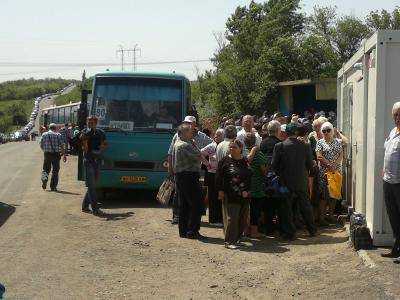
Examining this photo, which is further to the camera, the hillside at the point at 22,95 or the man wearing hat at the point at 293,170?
the hillside at the point at 22,95

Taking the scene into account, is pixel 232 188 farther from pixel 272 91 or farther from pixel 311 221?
pixel 272 91

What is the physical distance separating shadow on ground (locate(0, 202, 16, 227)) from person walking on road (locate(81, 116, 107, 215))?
167 centimetres

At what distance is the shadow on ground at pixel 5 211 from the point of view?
1248cm

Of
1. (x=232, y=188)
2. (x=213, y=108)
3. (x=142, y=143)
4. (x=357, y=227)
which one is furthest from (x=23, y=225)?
(x=213, y=108)

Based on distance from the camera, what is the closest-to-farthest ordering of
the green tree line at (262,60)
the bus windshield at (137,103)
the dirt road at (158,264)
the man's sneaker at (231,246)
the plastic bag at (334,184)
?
the dirt road at (158,264) → the man's sneaker at (231,246) → the plastic bag at (334,184) → the bus windshield at (137,103) → the green tree line at (262,60)

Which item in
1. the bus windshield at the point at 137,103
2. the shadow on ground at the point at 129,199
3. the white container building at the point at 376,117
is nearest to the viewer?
the white container building at the point at 376,117

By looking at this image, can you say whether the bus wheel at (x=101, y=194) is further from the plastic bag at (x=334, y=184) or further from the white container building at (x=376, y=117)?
the white container building at (x=376, y=117)

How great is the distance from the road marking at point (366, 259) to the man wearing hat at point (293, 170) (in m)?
1.85

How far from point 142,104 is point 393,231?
25.7ft

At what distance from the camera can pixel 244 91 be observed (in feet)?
129

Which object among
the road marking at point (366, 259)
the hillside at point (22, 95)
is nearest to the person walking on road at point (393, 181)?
the road marking at point (366, 259)

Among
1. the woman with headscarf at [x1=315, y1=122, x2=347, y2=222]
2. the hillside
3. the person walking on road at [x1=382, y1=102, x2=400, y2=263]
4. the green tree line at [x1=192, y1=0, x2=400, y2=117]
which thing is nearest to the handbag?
the woman with headscarf at [x1=315, y1=122, x2=347, y2=222]

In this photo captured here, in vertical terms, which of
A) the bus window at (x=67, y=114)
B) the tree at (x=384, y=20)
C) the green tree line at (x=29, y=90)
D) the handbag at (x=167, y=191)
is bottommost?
the handbag at (x=167, y=191)

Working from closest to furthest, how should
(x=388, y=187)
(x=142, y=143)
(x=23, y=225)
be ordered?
(x=388, y=187), (x=23, y=225), (x=142, y=143)
